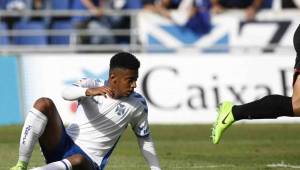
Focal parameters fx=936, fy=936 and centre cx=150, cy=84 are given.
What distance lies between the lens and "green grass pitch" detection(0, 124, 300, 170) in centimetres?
1306

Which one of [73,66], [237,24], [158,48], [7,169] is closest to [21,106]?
[73,66]

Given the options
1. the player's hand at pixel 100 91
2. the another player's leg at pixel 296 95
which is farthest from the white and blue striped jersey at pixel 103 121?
the another player's leg at pixel 296 95

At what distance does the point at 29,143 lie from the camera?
935cm

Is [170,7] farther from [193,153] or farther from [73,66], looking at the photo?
[193,153]

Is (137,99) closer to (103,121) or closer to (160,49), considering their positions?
(103,121)

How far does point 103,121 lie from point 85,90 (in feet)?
2.02

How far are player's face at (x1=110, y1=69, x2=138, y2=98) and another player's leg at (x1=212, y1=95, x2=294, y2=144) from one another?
2.08 m

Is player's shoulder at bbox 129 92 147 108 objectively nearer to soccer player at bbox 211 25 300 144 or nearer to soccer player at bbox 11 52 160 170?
soccer player at bbox 11 52 160 170

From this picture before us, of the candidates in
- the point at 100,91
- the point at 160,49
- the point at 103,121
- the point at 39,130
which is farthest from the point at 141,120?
the point at 160,49

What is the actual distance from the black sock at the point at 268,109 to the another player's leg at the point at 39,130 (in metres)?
2.49

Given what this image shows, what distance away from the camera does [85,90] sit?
30.4 ft

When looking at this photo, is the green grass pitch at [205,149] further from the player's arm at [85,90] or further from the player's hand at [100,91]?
the player's hand at [100,91]

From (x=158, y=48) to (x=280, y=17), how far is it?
353 cm

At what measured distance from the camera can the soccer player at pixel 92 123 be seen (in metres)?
9.31
